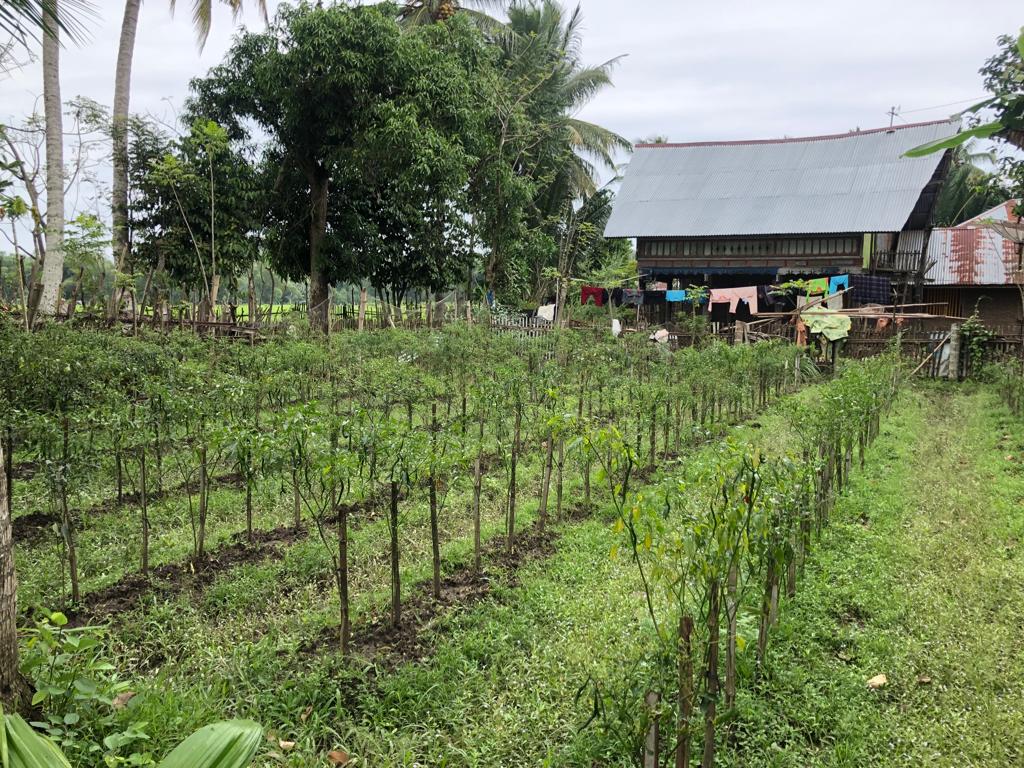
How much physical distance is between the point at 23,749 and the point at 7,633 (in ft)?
2.26

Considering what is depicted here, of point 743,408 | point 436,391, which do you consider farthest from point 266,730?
point 743,408

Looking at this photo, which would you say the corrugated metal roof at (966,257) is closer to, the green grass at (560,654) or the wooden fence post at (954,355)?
the wooden fence post at (954,355)

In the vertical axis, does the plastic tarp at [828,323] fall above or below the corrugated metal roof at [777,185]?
below

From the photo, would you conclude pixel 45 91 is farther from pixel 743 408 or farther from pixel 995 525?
pixel 995 525

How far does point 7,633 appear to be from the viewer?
258cm

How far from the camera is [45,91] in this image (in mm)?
14164

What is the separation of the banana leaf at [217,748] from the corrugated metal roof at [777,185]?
2182 centimetres

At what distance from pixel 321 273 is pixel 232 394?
13837 millimetres

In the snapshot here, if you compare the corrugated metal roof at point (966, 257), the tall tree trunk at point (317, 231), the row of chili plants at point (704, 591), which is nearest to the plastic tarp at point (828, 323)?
the corrugated metal roof at point (966, 257)

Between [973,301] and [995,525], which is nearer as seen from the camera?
[995,525]

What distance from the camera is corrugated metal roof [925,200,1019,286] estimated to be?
23.1 metres

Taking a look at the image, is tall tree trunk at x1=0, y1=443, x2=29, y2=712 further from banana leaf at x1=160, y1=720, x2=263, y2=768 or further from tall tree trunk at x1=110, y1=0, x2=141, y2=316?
tall tree trunk at x1=110, y1=0, x2=141, y2=316

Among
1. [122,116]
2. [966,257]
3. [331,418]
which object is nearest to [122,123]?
[122,116]

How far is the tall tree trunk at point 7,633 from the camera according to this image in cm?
255
